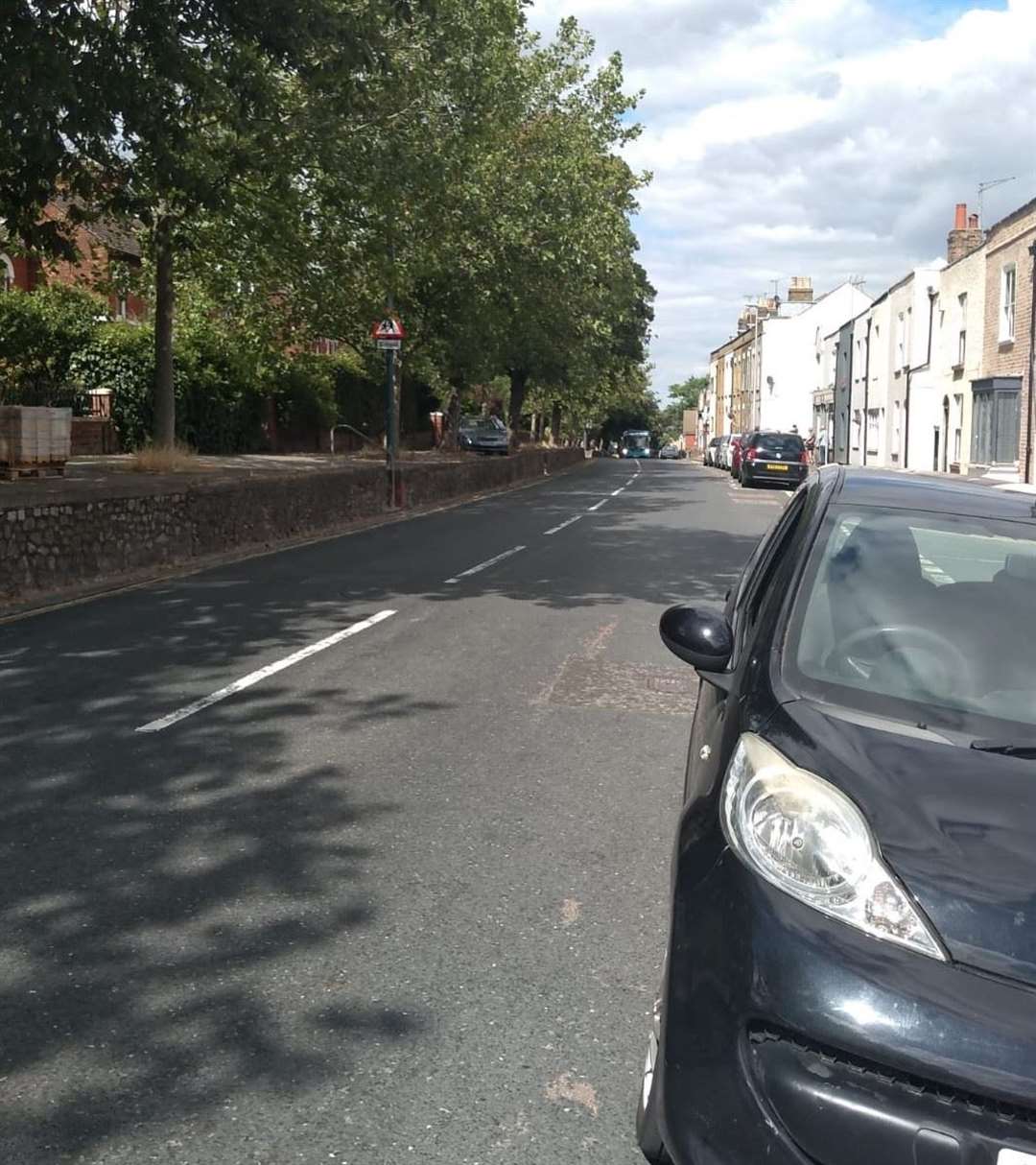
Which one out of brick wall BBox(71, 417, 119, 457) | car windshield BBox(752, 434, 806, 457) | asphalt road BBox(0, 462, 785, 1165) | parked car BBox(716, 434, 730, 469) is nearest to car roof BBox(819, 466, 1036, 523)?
asphalt road BBox(0, 462, 785, 1165)

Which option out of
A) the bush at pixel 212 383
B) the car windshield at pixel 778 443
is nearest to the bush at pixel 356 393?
the bush at pixel 212 383

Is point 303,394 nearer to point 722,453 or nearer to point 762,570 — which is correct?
point 722,453

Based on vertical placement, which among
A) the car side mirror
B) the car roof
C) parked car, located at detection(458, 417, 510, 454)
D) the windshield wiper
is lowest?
the windshield wiper

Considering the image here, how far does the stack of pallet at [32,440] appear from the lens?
56.5 feet

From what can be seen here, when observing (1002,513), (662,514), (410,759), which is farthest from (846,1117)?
(662,514)

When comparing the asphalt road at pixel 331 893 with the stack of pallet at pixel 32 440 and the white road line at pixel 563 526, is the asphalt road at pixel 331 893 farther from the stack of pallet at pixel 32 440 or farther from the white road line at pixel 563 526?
the white road line at pixel 563 526

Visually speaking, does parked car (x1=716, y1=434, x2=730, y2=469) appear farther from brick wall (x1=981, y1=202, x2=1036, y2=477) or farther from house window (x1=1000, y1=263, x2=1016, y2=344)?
house window (x1=1000, y1=263, x2=1016, y2=344)

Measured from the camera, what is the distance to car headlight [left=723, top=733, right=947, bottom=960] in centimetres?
230

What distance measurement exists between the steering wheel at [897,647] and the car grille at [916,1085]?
3.73 ft

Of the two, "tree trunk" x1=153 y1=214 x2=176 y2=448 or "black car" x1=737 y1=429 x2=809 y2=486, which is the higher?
"tree trunk" x1=153 y1=214 x2=176 y2=448

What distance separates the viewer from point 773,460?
120ft

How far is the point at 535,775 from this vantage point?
5.75m

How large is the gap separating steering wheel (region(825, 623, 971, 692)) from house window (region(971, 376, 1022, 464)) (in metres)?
29.5

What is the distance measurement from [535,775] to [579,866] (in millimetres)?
1203
